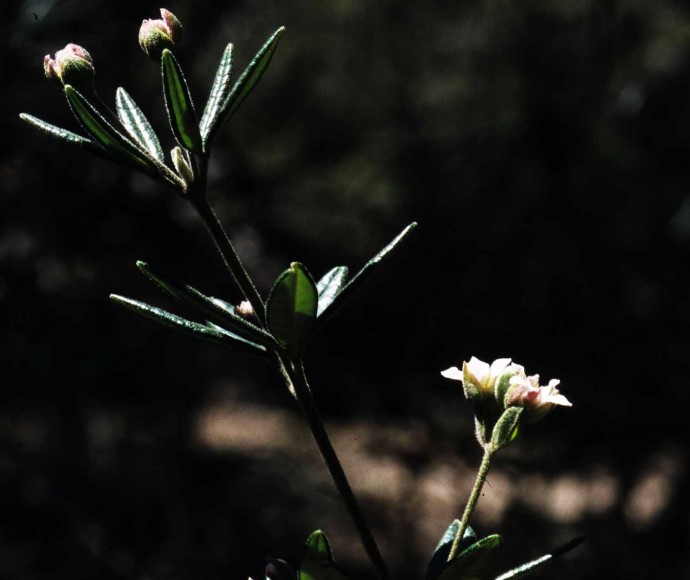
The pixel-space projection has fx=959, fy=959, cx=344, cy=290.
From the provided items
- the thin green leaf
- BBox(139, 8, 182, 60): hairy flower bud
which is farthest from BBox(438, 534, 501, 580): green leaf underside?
BBox(139, 8, 182, 60): hairy flower bud

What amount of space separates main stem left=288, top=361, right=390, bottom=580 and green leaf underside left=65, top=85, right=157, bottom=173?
20cm

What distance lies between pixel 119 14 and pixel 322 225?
2198 mm

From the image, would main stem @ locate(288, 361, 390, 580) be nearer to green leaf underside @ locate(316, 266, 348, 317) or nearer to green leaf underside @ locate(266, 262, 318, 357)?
green leaf underside @ locate(266, 262, 318, 357)

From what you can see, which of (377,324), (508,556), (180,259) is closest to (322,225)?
(377,324)

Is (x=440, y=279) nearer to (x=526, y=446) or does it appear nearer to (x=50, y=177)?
(x=526, y=446)

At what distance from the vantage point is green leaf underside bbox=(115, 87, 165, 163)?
2.67ft

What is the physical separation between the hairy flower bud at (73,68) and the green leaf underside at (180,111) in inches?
3.6

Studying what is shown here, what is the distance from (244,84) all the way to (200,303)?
0.61ft

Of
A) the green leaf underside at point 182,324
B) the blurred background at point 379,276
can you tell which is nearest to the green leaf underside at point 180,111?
the green leaf underside at point 182,324

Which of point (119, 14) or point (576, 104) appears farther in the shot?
point (576, 104)

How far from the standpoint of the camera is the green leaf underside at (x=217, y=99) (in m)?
0.78

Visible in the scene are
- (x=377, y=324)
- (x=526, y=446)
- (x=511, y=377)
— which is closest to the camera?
(x=511, y=377)

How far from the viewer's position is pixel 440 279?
461cm

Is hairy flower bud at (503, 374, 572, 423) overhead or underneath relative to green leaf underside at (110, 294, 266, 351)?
underneath
